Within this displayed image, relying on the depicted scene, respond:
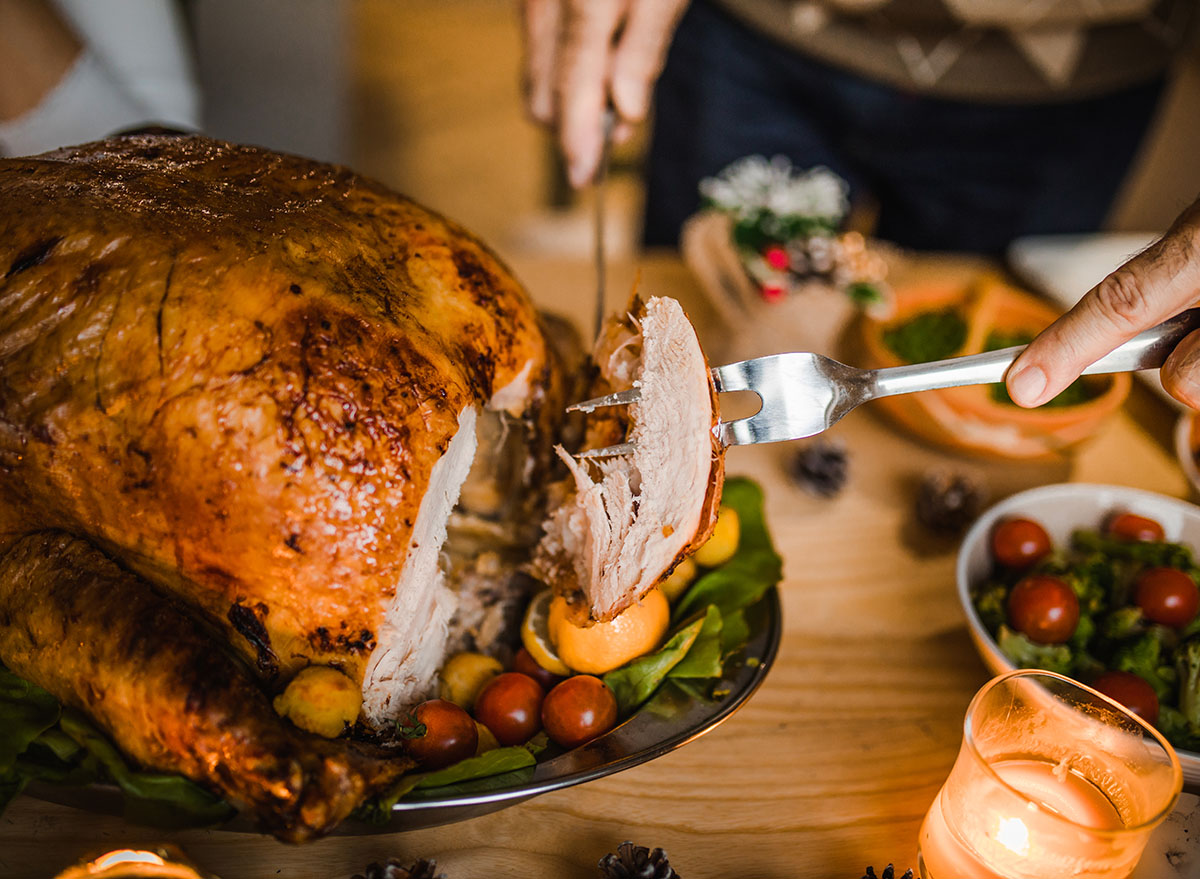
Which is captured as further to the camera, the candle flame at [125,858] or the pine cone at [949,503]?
the pine cone at [949,503]

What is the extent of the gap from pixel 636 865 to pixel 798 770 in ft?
1.05

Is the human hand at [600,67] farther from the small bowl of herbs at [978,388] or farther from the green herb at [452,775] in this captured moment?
the green herb at [452,775]

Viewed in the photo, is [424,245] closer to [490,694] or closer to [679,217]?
[490,694]

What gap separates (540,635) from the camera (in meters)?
1.05

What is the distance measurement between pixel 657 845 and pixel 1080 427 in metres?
1.05

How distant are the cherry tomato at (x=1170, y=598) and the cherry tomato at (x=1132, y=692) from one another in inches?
4.8

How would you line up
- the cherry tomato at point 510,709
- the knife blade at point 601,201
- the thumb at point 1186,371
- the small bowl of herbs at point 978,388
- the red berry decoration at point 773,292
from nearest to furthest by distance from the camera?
the thumb at point 1186,371 → the cherry tomato at point 510,709 → the knife blade at point 601,201 → the small bowl of herbs at point 978,388 → the red berry decoration at point 773,292

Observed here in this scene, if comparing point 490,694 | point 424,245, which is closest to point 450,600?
point 490,694

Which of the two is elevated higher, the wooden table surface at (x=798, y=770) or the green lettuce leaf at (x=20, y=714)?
the green lettuce leaf at (x=20, y=714)

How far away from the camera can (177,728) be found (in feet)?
2.48

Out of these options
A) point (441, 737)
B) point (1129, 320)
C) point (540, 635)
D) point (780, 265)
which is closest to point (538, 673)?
point (540, 635)

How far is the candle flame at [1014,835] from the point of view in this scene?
2.49 ft

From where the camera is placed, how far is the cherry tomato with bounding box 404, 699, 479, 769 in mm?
879

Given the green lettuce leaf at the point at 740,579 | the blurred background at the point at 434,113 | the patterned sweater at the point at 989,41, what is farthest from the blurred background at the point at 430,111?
the green lettuce leaf at the point at 740,579
